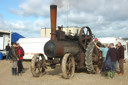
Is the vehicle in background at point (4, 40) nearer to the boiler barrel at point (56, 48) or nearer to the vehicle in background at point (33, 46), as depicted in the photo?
the vehicle in background at point (33, 46)

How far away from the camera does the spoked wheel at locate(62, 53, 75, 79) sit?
679 cm

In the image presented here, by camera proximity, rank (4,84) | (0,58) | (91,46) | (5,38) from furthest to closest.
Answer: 1. (5,38)
2. (0,58)
3. (91,46)
4. (4,84)

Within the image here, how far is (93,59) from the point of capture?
8641mm

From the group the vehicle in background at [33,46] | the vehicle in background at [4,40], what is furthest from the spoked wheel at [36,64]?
the vehicle in background at [4,40]

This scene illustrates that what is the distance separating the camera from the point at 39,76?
7730 mm

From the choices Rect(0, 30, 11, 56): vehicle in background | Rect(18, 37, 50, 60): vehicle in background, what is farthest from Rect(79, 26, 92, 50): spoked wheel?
Rect(0, 30, 11, 56): vehicle in background

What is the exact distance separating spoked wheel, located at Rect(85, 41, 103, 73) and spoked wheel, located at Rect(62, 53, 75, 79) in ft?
3.13

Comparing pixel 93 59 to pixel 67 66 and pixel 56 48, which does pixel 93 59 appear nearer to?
pixel 67 66

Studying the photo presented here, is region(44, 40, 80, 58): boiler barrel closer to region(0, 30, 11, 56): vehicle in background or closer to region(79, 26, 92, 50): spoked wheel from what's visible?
region(79, 26, 92, 50): spoked wheel

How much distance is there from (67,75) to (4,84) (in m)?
2.43

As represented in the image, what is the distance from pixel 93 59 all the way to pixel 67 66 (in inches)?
76.8

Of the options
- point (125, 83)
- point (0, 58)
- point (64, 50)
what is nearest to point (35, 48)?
point (0, 58)

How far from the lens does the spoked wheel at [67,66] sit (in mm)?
6789

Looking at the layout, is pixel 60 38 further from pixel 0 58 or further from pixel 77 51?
pixel 0 58
